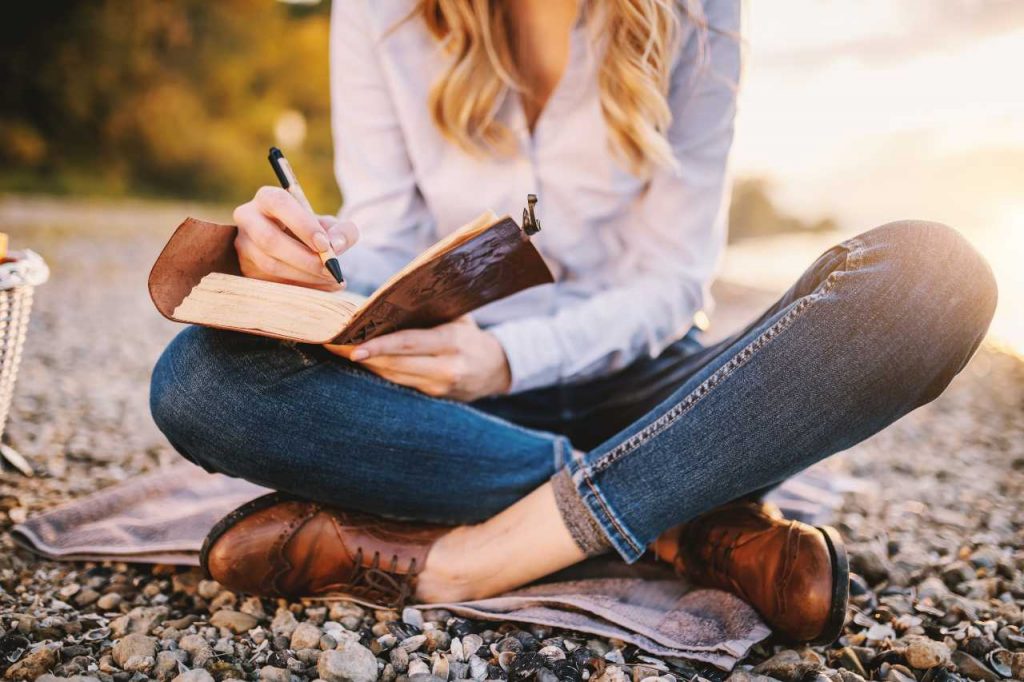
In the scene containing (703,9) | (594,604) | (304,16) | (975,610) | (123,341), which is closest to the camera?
(594,604)

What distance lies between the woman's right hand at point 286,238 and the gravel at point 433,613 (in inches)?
25.9

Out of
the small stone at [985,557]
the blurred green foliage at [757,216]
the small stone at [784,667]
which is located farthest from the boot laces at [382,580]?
the blurred green foliage at [757,216]

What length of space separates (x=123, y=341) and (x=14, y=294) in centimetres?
305

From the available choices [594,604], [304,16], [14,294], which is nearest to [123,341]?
[14,294]

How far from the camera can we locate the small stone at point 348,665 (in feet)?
4.02

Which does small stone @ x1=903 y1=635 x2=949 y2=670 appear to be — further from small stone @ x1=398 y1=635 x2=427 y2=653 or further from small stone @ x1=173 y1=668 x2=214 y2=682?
small stone @ x1=173 y1=668 x2=214 y2=682

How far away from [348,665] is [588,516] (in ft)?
1.62

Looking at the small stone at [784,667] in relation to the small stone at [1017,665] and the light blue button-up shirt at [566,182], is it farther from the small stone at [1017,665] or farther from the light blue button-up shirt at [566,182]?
the light blue button-up shirt at [566,182]

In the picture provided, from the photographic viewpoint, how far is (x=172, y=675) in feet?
4.01

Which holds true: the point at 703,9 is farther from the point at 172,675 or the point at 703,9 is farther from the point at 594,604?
the point at 172,675

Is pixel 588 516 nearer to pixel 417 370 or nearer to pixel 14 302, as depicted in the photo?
pixel 417 370

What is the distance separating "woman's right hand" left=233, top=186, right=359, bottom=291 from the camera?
1296 millimetres

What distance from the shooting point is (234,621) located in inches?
55.2

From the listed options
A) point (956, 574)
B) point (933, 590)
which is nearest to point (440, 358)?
point (933, 590)
